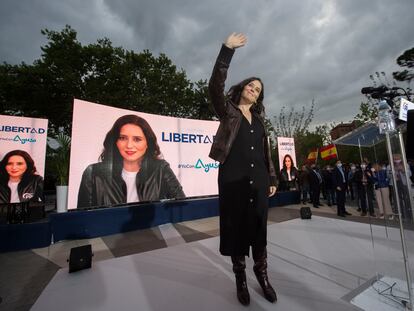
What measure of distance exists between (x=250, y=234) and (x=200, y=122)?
21.0 ft

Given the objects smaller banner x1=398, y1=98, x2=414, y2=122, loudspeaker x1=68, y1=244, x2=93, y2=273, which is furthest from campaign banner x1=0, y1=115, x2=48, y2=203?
smaller banner x1=398, y1=98, x2=414, y2=122

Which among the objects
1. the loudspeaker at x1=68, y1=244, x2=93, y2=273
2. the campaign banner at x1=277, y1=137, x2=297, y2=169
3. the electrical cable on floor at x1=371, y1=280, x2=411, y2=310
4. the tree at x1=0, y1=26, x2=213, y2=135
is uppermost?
the tree at x1=0, y1=26, x2=213, y2=135

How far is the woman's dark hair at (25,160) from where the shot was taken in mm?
6879

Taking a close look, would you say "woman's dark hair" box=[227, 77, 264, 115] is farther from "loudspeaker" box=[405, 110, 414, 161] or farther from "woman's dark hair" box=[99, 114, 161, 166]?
"woman's dark hair" box=[99, 114, 161, 166]

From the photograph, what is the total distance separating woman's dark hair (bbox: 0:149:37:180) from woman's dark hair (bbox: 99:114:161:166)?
314cm

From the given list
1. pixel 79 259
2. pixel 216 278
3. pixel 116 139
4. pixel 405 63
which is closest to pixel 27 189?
pixel 116 139

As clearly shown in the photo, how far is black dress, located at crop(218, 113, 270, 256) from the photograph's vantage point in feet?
6.23

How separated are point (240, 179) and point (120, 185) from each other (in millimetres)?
4778

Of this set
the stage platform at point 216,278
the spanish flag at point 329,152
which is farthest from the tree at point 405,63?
the stage platform at point 216,278

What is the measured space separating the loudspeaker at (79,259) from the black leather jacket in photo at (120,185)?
2556mm

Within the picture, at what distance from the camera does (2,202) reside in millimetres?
6883

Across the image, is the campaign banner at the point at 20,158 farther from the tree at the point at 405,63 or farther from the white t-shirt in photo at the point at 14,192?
the tree at the point at 405,63

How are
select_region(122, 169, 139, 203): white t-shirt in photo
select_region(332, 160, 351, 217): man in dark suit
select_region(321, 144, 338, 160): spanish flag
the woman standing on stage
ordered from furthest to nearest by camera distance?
select_region(321, 144, 338, 160): spanish flag
select_region(332, 160, 351, 217): man in dark suit
select_region(122, 169, 139, 203): white t-shirt in photo
the woman standing on stage

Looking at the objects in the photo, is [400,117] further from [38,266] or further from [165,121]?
[165,121]
